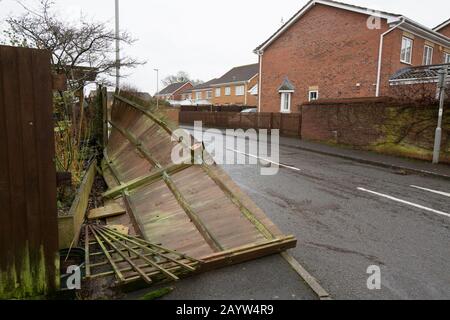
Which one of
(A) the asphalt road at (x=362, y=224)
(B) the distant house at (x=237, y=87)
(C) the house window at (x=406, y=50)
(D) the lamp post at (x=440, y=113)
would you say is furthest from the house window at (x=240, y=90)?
(A) the asphalt road at (x=362, y=224)

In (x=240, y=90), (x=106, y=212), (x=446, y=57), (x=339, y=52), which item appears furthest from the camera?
(x=240, y=90)

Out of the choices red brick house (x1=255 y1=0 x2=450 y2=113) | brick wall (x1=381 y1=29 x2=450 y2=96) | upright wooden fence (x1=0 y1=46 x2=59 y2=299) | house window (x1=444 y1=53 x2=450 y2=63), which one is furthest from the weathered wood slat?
house window (x1=444 y1=53 x2=450 y2=63)

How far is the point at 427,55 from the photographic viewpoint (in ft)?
78.3

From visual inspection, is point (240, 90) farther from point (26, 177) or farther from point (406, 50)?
point (26, 177)

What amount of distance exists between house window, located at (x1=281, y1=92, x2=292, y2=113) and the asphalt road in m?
16.9

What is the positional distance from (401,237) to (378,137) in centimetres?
965

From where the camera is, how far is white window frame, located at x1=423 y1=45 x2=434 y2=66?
23.5 meters

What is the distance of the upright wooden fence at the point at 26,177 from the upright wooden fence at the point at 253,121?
55.3ft

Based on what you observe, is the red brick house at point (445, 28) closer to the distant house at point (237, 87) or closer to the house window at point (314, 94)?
the house window at point (314, 94)

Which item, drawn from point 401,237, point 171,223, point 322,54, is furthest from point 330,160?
point 322,54

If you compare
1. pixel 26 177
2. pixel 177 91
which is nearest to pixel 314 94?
pixel 26 177

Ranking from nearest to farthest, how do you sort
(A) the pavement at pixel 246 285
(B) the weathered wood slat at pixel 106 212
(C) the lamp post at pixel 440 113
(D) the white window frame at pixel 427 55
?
(A) the pavement at pixel 246 285 → (B) the weathered wood slat at pixel 106 212 → (C) the lamp post at pixel 440 113 → (D) the white window frame at pixel 427 55

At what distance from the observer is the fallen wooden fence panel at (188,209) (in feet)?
13.0

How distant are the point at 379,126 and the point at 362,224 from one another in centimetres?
935
